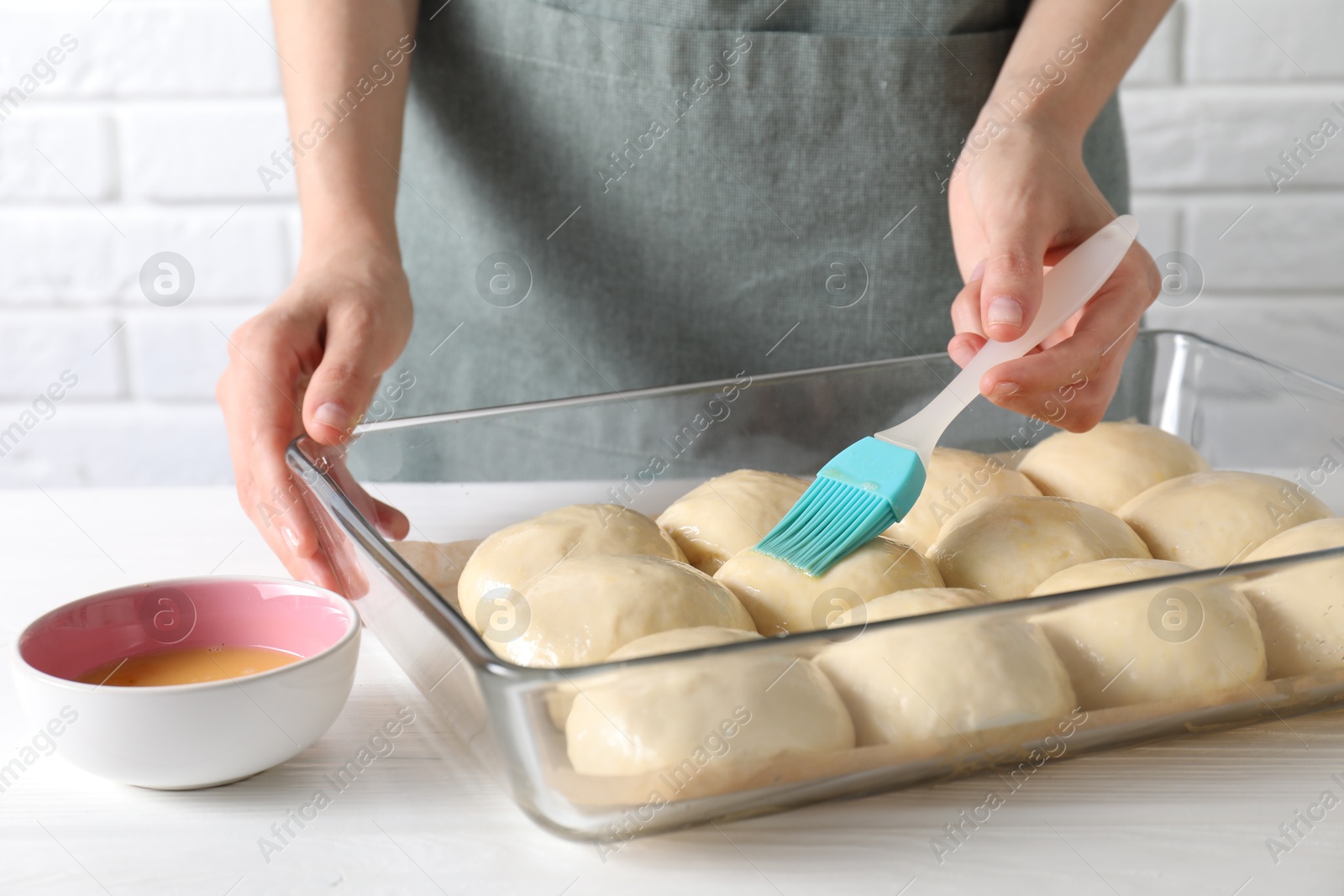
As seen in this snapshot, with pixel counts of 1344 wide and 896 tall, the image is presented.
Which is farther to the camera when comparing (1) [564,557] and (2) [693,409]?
(2) [693,409]

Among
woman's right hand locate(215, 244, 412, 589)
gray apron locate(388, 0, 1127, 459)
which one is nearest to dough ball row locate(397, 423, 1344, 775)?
woman's right hand locate(215, 244, 412, 589)

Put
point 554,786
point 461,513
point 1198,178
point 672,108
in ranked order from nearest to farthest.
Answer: point 554,786, point 461,513, point 672,108, point 1198,178

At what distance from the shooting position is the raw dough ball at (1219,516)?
0.67 metres

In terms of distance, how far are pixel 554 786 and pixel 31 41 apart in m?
1.40

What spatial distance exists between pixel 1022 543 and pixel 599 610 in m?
0.25

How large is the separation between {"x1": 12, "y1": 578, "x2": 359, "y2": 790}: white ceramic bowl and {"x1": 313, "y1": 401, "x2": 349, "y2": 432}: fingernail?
4.8 inches

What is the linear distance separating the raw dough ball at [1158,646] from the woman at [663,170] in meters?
0.29

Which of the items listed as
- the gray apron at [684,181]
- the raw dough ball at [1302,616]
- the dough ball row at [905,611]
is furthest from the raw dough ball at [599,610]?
the gray apron at [684,181]

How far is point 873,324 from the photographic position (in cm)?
102

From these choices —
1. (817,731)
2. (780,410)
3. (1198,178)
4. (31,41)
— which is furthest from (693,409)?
(31,41)

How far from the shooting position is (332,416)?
67 centimetres

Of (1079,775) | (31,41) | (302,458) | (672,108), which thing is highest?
(31,41)

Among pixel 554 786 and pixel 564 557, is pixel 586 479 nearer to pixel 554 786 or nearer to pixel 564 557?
pixel 564 557

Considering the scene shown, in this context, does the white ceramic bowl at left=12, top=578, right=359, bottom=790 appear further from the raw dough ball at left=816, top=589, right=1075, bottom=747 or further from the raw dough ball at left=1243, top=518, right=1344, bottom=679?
the raw dough ball at left=1243, top=518, right=1344, bottom=679
